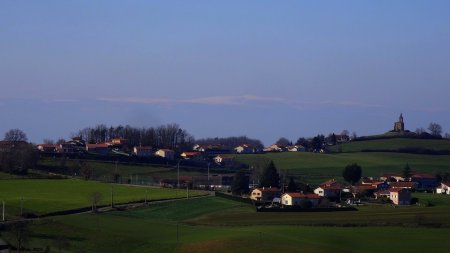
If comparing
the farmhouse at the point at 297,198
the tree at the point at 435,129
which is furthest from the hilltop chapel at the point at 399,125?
the farmhouse at the point at 297,198

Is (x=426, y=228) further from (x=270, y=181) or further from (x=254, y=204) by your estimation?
(x=270, y=181)

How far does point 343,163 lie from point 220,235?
73.5m

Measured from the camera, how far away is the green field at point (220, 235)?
38.1 m

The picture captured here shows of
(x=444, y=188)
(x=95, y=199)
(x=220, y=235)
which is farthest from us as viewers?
→ (x=444, y=188)

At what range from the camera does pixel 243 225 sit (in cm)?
4869

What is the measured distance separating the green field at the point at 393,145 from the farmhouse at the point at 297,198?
2379 inches

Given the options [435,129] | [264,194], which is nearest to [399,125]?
[435,129]

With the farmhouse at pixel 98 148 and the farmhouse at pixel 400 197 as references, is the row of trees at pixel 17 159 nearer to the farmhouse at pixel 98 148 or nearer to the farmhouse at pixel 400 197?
the farmhouse at pixel 98 148

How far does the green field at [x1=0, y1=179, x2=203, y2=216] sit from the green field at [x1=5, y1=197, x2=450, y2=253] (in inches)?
227

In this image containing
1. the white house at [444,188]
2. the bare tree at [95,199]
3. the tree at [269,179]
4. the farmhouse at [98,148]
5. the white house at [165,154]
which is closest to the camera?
the bare tree at [95,199]

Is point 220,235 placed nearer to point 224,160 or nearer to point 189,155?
point 224,160

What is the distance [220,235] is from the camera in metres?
41.8

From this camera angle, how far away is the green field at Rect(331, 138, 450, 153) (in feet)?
428

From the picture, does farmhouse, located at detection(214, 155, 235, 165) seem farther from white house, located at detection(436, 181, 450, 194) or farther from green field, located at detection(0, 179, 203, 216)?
green field, located at detection(0, 179, 203, 216)
